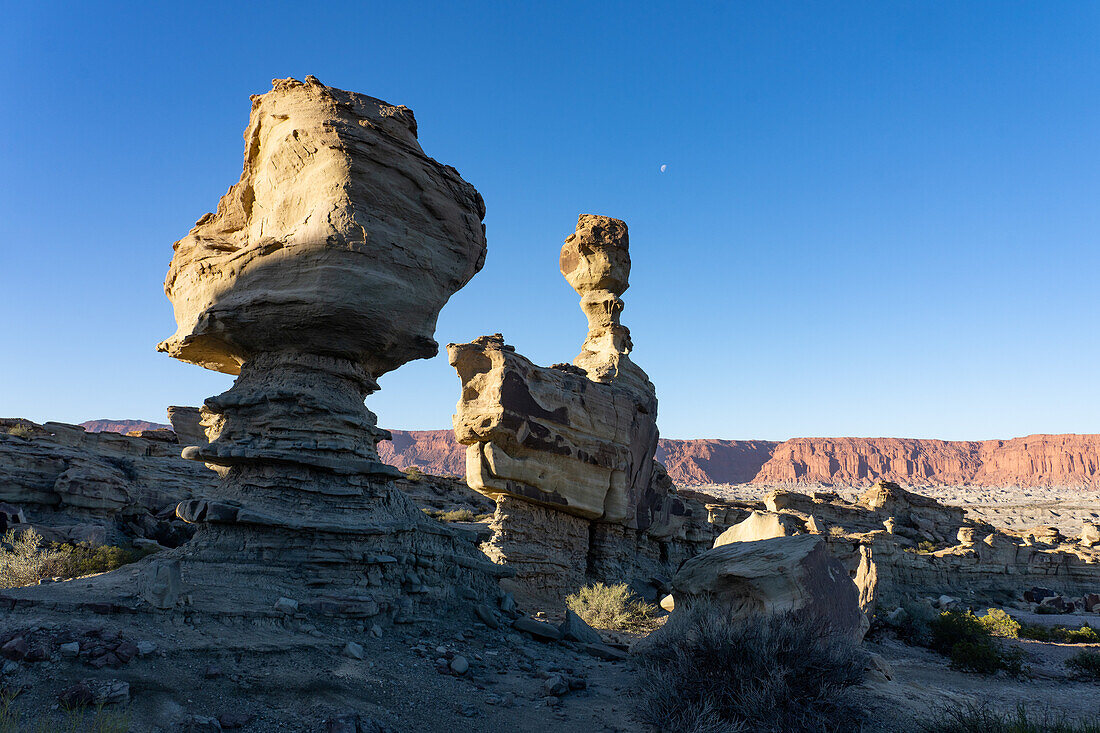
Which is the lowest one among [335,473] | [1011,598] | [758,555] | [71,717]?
[1011,598]

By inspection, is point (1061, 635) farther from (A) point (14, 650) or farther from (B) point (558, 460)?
(A) point (14, 650)

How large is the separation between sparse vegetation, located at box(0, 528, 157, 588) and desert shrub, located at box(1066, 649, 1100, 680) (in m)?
16.1

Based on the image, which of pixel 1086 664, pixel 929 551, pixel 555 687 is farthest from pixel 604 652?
pixel 929 551

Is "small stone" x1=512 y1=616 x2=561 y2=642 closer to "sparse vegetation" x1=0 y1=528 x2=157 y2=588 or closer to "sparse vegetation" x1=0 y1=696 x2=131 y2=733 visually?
"sparse vegetation" x1=0 y1=696 x2=131 y2=733

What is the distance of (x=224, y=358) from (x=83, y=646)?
508 cm

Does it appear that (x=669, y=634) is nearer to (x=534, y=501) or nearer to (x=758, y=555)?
(x=758, y=555)

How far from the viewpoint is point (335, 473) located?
7.50 metres

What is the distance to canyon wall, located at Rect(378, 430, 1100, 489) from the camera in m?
122

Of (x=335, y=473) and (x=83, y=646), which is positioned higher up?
(x=335, y=473)

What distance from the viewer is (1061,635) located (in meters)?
15.1

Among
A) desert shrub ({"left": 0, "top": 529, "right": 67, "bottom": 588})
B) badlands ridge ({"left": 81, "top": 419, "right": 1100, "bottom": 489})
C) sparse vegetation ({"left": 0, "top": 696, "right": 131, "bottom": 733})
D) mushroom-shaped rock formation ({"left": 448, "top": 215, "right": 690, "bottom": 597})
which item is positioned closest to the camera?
sparse vegetation ({"left": 0, "top": 696, "right": 131, "bottom": 733})

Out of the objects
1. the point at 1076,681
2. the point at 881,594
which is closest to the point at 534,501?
the point at 1076,681

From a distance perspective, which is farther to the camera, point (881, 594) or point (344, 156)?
point (881, 594)

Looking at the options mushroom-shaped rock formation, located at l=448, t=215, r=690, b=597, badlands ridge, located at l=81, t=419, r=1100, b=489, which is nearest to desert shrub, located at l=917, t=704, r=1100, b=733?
mushroom-shaped rock formation, located at l=448, t=215, r=690, b=597
